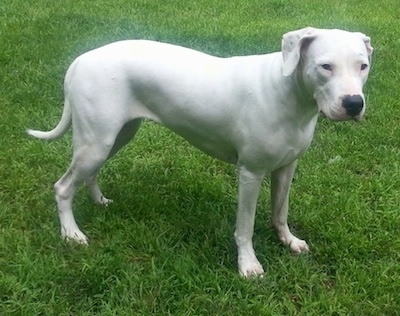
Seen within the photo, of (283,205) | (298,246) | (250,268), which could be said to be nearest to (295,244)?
(298,246)

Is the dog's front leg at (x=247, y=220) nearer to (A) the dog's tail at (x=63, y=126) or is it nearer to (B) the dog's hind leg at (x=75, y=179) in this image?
(B) the dog's hind leg at (x=75, y=179)

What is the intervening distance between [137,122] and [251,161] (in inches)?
35.4

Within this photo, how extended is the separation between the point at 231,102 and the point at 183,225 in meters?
0.96

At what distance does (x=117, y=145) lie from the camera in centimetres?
407

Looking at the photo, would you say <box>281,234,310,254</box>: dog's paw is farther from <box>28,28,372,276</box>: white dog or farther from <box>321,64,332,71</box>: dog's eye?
<box>321,64,332,71</box>: dog's eye

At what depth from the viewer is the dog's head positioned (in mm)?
2928

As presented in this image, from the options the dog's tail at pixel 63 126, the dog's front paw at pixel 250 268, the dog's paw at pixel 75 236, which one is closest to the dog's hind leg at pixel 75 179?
the dog's paw at pixel 75 236

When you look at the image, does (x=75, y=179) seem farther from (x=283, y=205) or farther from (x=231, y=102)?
(x=283, y=205)

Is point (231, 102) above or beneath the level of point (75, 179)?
above

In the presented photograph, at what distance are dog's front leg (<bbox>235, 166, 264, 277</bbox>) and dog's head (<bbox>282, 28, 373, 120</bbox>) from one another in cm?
59

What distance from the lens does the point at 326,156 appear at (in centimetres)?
501

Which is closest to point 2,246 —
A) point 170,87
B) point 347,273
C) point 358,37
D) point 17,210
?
point 17,210

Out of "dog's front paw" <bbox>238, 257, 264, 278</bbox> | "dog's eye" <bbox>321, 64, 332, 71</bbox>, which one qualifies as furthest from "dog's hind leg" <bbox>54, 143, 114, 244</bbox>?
"dog's eye" <bbox>321, 64, 332, 71</bbox>

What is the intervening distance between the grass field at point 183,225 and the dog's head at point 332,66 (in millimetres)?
1035
